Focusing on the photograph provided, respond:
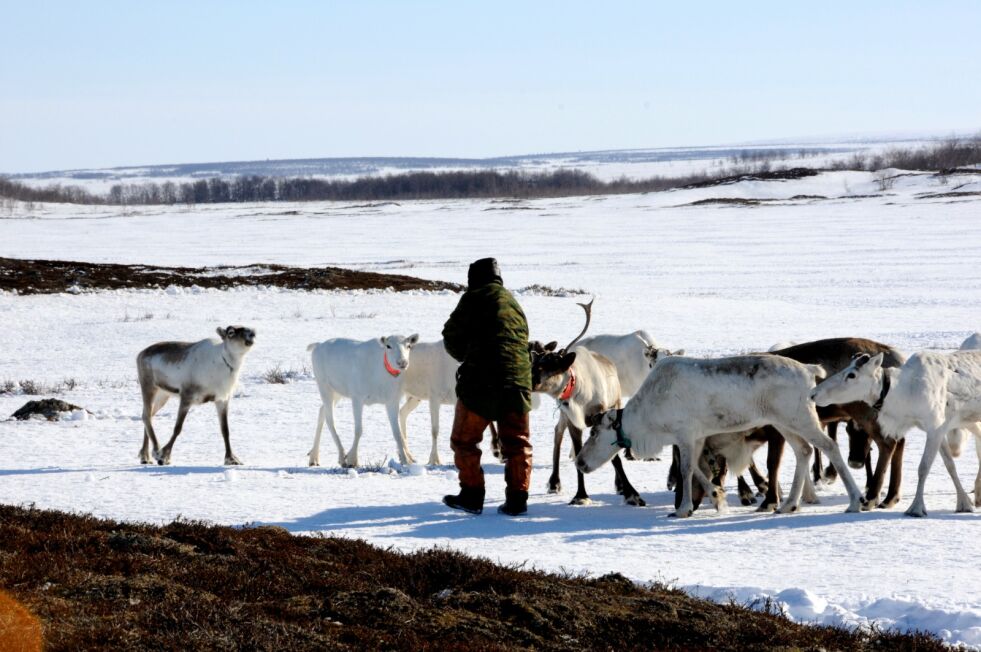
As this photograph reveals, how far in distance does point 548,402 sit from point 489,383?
756 cm

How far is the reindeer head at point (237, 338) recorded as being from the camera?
1279 cm

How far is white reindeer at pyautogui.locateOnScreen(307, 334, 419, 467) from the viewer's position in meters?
12.3

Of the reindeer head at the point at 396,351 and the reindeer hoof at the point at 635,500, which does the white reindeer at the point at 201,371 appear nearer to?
the reindeer head at the point at 396,351

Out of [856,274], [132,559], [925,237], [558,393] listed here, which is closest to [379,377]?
[558,393]

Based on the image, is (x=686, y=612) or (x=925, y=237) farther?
(x=925, y=237)

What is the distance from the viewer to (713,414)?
368 inches

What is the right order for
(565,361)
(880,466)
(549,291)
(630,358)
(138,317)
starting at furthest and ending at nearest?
(549,291) → (138,317) → (630,358) → (565,361) → (880,466)

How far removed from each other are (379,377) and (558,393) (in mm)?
3027

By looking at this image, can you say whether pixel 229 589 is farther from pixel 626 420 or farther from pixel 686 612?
pixel 626 420

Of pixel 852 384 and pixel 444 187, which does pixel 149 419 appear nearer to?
pixel 852 384

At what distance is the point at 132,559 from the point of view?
262 inches

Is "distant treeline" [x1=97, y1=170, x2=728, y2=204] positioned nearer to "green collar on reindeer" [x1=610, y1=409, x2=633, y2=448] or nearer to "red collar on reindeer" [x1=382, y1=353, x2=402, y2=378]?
"red collar on reindeer" [x1=382, y1=353, x2=402, y2=378]

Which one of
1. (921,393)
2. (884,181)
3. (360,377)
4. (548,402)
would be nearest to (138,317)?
(548,402)

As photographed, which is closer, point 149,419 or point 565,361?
point 565,361
